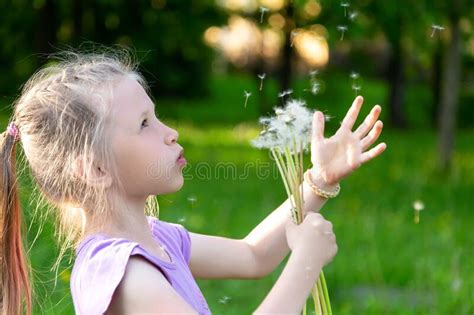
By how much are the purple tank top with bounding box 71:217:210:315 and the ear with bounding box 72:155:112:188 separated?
12 centimetres

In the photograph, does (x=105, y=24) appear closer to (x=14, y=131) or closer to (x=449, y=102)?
(x=449, y=102)

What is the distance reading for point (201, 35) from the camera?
1271 centimetres

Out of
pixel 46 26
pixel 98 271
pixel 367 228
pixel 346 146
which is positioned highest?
pixel 346 146

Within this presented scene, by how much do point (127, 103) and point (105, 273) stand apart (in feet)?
1.26

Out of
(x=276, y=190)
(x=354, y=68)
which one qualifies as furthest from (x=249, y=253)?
(x=354, y=68)

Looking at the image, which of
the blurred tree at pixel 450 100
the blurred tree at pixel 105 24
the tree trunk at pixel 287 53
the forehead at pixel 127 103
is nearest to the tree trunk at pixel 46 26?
the blurred tree at pixel 105 24

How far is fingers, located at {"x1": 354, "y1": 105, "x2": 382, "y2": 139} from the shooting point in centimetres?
198

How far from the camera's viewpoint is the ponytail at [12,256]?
208 centimetres

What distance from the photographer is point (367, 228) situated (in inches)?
216

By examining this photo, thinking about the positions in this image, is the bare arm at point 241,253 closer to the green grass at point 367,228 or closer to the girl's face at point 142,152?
the green grass at point 367,228

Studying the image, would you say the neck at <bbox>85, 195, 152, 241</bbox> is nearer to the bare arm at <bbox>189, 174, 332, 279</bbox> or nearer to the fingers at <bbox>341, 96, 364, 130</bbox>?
the bare arm at <bbox>189, 174, 332, 279</bbox>

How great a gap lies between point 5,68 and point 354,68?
7.63 meters

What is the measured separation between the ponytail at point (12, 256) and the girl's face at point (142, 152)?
1.07 ft

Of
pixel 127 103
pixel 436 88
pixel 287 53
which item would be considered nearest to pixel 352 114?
pixel 127 103
